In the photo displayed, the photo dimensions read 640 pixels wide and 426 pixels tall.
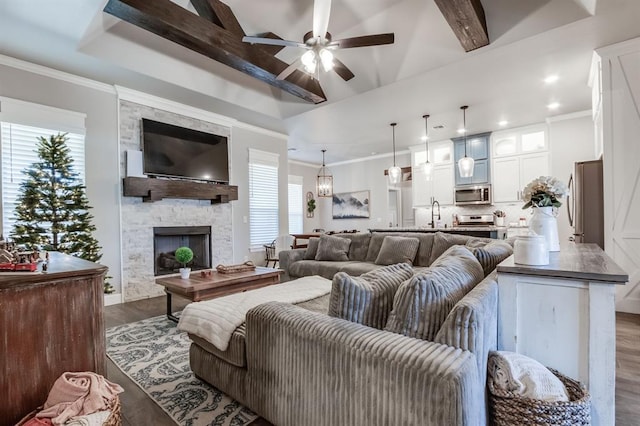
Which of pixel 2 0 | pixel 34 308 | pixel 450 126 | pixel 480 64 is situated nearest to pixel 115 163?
pixel 2 0

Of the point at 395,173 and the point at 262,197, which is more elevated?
the point at 395,173

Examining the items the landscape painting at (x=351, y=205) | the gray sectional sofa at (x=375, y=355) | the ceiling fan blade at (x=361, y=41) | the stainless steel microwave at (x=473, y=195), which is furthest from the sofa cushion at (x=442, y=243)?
the landscape painting at (x=351, y=205)

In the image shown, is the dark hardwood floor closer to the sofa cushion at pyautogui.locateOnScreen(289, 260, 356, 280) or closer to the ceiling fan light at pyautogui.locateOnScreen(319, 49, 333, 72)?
the sofa cushion at pyautogui.locateOnScreen(289, 260, 356, 280)

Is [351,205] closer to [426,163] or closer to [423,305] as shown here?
[426,163]

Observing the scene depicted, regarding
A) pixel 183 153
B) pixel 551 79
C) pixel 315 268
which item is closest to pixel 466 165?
pixel 551 79

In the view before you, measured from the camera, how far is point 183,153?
5074mm

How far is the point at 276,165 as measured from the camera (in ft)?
22.1

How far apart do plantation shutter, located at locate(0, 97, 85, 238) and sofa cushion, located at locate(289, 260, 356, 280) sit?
3.38 meters

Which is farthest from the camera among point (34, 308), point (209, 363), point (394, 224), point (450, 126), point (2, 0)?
point (394, 224)

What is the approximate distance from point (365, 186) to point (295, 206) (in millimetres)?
2195

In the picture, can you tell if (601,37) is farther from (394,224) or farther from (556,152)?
(394,224)

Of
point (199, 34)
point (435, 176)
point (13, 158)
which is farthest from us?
point (435, 176)

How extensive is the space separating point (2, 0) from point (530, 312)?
4617mm

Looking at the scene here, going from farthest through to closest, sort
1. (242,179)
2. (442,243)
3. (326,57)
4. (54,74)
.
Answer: (242,179) < (442,243) < (54,74) < (326,57)
